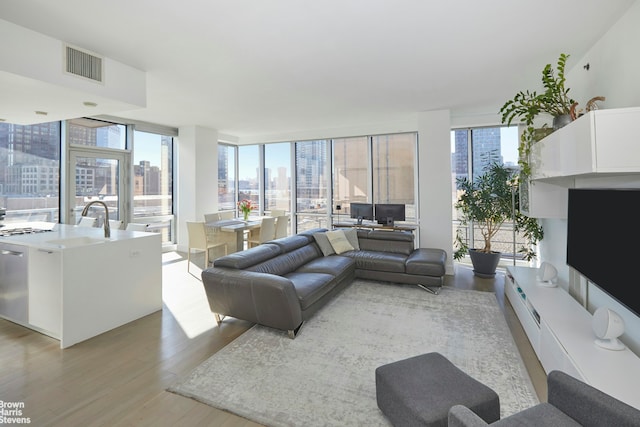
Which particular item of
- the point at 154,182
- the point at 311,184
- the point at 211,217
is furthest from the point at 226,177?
the point at 311,184

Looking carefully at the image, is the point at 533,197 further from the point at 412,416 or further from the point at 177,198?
the point at 177,198

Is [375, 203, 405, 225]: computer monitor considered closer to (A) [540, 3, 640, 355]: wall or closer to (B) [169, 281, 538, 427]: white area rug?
(B) [169, 281, 538, 427]: white area rug

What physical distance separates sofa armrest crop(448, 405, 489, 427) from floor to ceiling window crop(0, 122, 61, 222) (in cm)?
617

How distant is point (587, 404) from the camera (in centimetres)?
136

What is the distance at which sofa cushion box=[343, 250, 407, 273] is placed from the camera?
14.7 ft

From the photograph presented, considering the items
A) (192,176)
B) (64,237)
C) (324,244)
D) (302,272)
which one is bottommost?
(302,272)

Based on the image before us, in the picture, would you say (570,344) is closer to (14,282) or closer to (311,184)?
(14,282)

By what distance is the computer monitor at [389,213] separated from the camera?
232 inches

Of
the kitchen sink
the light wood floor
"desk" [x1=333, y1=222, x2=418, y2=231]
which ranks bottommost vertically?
the light wood floor

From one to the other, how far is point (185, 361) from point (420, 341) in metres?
2.10

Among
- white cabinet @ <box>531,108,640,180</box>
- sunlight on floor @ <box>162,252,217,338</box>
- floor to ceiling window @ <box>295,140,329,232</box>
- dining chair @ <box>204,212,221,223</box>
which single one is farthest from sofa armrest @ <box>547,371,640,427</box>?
floor to ceiling window @ <box>295,140,329,232</box>

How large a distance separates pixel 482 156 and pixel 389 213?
79.8 inches

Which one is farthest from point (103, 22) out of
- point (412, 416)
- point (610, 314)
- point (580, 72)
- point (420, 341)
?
point (580, 72)

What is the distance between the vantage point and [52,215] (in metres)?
5.14
